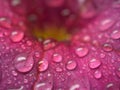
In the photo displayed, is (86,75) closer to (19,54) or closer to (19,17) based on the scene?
(19,54)

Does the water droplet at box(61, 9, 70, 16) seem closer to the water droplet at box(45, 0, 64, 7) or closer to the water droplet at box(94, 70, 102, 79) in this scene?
the water droplet at box(45, 0, 64, 7)

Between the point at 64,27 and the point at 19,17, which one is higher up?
the point at 19,17

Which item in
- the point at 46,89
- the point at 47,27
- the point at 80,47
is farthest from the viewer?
the point at 47,27

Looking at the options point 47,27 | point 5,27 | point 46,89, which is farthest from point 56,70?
point 47,27

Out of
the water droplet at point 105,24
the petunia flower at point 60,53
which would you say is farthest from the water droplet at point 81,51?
the water droplet at point 105,24

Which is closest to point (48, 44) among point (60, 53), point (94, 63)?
point (60, 53)
